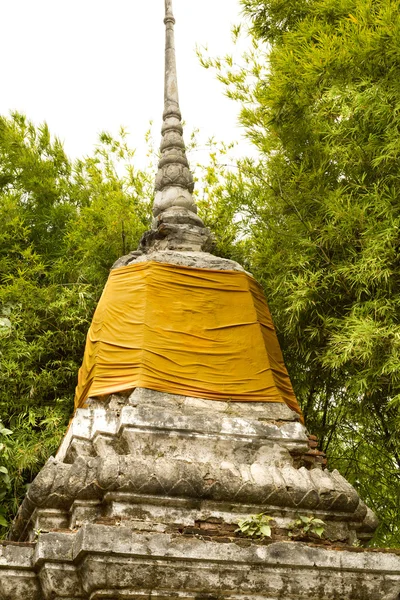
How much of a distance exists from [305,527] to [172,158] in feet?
13.5

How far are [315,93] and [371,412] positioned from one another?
3.01m

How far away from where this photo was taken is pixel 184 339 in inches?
257

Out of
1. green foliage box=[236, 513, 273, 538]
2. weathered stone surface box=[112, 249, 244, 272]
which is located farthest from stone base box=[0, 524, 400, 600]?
weathered stone surface box=[112, 249, 244, 272]

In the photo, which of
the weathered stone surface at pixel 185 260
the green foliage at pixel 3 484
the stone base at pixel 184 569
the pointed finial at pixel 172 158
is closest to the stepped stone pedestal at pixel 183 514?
the stone base at pixel 184 569

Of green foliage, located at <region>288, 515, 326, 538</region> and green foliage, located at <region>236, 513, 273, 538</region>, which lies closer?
green foliage, located at <region>236, 513, 273, 538</region>

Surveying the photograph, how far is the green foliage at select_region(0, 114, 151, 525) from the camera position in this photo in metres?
7.93

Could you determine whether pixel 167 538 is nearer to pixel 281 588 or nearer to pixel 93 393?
pixel 281 588

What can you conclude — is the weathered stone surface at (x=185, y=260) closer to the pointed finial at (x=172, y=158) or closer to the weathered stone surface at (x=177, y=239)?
the weathered stone surface at (x=177, y=239)

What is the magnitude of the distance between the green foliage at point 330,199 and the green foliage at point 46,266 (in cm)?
168

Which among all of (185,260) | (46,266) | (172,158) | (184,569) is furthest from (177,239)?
(184,569)

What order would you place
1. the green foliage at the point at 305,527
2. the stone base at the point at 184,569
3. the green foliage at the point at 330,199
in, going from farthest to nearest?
the green foliage at the point at 330,199 < the green foliage at the point at 305,527 < the stone base at the point at 184,569

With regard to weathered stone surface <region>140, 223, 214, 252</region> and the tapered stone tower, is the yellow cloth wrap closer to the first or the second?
the tapered stone tower

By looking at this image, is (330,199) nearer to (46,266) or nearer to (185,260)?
(185,260)

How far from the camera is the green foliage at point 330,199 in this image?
6.89 metres
